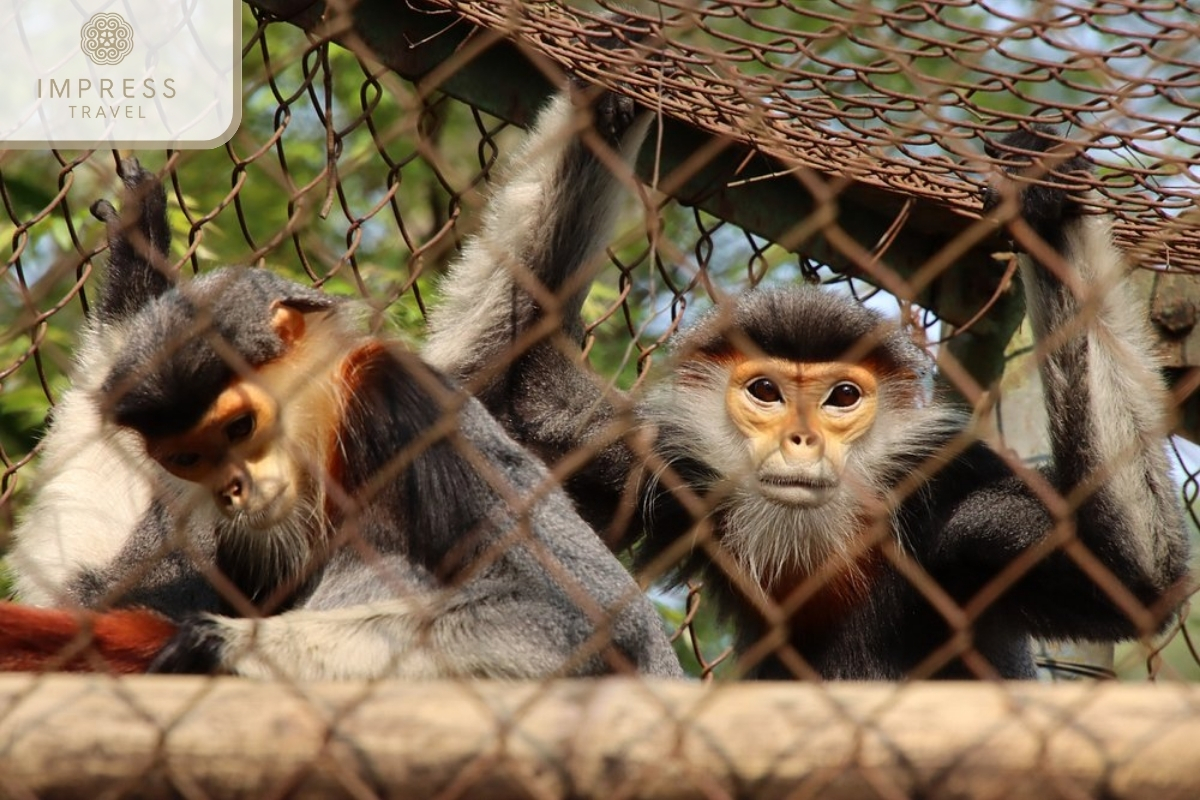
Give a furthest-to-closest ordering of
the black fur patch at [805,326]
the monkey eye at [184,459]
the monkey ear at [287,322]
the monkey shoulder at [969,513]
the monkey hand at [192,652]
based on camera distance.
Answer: the black fur patch at [805,326], the monkey shoulder at [969,513], the monkey ear at [287,322], the monkey eye at [184,459], the monkey hand at [192,652]

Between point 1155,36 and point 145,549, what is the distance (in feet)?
8.62

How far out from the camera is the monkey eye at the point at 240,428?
9.61 ft

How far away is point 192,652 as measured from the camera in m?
2.65

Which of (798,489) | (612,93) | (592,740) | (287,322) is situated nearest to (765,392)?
(798,489)

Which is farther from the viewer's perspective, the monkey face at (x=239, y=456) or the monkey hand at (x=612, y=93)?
the monkey hand at (x=612, y=93)

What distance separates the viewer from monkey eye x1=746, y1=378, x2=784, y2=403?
145 inches

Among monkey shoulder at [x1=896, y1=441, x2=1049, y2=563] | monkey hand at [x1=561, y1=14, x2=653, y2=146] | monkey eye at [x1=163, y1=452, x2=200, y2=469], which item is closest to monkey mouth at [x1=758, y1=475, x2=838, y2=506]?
monkey shoulder at [x1=896, y1=441, x2=1049, y2=563]

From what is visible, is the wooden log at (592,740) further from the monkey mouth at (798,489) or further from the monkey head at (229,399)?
the monkey mouth at (798,489)

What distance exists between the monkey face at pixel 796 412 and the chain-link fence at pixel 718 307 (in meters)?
0.21

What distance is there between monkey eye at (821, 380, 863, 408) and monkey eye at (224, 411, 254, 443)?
1.50m

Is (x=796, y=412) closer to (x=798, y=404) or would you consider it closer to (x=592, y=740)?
(x=798, y=404)

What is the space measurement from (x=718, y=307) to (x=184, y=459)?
4.76 ft

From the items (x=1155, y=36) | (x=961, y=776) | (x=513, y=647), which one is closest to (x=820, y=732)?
(x=961, y=776)

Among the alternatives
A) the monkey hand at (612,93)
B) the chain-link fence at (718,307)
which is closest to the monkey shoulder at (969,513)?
the chain-link fence at (718,307)
